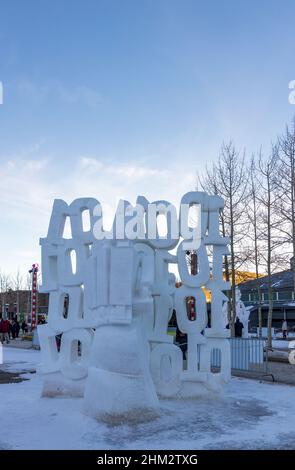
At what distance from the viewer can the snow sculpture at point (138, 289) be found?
9078mm

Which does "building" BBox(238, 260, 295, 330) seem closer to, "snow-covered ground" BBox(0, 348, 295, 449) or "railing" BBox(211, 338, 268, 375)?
"railing" BBox(211, 338, 268, 375)

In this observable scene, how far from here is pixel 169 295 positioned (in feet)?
35.5

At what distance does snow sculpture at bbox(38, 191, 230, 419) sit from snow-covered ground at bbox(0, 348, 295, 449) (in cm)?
68

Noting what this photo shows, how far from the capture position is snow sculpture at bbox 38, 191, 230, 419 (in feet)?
29.8

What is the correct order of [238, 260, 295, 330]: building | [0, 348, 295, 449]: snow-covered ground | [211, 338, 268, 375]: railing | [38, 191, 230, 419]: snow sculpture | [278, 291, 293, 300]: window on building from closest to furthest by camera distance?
[0, 348, 295, 449]: snow-covered ground → [38, 191, 230, 419]: snow sculpture → [211, 338, 268, 375]: railing → [238, 260, 295, 330]: building → [278, 291, 293, 300]: window on building

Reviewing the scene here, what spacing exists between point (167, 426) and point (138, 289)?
2.44m

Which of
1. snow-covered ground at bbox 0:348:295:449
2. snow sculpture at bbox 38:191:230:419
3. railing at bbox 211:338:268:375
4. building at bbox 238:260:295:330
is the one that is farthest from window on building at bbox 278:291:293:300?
snow sculpture at bbox 38:191:230:419

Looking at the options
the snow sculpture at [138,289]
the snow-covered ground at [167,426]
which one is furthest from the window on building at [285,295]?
the snow sculpture at [138,289]

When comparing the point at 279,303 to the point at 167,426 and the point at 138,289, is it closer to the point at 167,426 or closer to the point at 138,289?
the point at 138,289

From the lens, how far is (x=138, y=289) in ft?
30.3

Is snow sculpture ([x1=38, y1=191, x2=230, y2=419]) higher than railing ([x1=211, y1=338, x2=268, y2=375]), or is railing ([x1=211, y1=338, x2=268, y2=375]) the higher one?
snow sculpture ([x1=38, y1=191, x2=230, y2=419])

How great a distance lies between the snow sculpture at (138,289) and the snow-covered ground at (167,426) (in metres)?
0.68

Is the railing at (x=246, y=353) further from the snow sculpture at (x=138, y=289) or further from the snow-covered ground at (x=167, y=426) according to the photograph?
the snow sculpture at (x=138, y=289)
